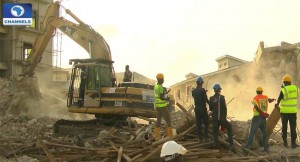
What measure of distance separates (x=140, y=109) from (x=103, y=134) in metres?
2.42

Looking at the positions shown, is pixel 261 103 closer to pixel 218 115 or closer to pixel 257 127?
pixel 257 127

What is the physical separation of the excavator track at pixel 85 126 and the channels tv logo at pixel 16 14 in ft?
67.4

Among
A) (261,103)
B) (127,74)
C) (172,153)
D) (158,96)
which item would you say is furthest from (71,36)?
(172,153)

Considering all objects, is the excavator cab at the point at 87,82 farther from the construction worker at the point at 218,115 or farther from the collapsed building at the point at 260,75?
the collapsed building at the point at 260,75

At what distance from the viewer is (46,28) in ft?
66.1

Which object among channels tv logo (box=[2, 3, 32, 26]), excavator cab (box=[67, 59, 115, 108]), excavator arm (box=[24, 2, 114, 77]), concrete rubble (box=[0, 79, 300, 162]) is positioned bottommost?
concrete rubble (box=[0, 79, 300, 162])

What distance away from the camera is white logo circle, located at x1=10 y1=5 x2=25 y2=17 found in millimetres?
34800

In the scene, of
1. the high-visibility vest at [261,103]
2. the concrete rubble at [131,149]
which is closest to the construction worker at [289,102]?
the high-visibility vest at [261,103]

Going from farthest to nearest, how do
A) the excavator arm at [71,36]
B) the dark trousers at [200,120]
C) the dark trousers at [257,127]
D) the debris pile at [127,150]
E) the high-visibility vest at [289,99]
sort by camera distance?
the excavator arm at [71,36], the high-visibility vest at [289,99], the dark trousers at [257,127], the dark trousers at [200,120], the debris pile at [127,150]

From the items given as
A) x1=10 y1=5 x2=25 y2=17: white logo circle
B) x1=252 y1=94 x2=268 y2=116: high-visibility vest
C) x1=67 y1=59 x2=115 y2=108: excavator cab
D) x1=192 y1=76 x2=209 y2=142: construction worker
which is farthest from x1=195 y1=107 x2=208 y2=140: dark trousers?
x1=10 y1=5 x2=25 y2=17: white logo circle

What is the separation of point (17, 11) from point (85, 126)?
2286 centimetres

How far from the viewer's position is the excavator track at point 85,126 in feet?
52.6

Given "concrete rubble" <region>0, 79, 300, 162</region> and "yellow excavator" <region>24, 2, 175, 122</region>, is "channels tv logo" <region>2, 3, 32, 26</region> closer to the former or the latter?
"yellow excavator" <region>24, 2, 175, 122</region>

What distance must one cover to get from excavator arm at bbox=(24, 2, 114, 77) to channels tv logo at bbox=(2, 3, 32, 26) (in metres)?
14.9
